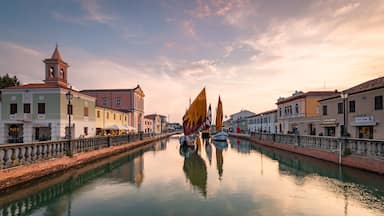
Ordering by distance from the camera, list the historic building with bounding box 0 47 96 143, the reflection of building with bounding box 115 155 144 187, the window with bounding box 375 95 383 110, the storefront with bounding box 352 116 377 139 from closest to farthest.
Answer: the reflection of building with bounding box 115 155 144 187
the window with bounding box 375 95 383 110
the storefront with bounding box 352 116 377 139
the historic building with bounding box 0 47 96 143

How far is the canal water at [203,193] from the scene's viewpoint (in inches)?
419

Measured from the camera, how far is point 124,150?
3525 centimetres

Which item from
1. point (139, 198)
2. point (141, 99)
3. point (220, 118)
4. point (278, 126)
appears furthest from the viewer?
point (141, 99)

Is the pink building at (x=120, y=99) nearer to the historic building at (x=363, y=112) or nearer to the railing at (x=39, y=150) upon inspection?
the railing at (x=39, y=150)

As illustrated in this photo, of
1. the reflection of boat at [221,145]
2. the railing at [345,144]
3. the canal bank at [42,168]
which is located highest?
the railing at [345,144]

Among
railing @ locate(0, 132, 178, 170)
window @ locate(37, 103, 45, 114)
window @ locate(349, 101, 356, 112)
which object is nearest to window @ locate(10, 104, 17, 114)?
window @ locate(37, 103, 45, 114)

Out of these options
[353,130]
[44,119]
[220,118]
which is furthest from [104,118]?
[353,130]

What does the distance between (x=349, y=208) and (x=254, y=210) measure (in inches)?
155

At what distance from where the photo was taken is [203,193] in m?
13.4

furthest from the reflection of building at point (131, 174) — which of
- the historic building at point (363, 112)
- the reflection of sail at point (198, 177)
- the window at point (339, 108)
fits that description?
the window at point (339, 108)

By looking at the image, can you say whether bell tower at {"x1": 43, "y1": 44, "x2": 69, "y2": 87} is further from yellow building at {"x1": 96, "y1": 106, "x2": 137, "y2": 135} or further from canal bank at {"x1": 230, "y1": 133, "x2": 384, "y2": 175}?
canal bank at {"x1": 230, "y1": 133, "x2": 384, "y2": 175}

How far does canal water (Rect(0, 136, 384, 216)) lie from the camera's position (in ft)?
34.9

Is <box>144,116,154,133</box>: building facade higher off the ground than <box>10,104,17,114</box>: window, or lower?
lower

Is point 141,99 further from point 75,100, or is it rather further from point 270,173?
point 270,173
